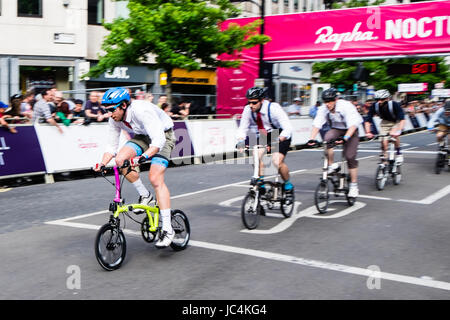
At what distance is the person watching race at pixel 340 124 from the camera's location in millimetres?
8914

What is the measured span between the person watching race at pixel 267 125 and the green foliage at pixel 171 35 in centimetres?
1139

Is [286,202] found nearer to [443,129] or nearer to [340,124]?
[340,124]

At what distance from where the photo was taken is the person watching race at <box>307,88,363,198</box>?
29.2 ft

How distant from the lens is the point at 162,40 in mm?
19375

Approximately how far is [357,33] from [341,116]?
11.5 metres

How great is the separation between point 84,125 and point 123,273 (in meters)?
8.15

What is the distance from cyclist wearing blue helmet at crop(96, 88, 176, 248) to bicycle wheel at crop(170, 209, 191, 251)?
287mm

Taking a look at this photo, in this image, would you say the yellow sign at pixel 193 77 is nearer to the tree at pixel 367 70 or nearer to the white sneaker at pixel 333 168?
the tree at pixel 367 70

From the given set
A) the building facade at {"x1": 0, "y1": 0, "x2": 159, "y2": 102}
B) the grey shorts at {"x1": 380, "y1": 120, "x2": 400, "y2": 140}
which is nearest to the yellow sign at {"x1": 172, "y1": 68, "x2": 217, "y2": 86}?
the building facade at {"x1": 0, "y1": 0, "x2": 159, "y2": 102}

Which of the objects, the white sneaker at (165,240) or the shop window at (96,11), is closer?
Answer: the white sneaker at (165,240)

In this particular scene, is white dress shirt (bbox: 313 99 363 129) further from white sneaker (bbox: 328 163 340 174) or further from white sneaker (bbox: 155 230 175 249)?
white sneaker (bbox: 155 230 175 249)

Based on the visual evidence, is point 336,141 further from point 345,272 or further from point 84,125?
point 84,125

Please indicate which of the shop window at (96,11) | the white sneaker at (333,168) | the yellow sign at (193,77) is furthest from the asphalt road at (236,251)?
the yellow sign at (193,77)

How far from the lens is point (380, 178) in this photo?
11023 mm
